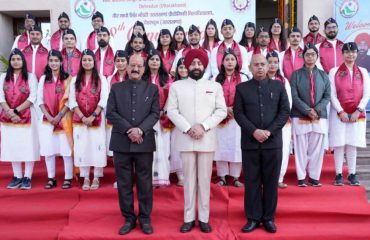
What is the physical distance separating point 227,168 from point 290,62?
5.56 feet

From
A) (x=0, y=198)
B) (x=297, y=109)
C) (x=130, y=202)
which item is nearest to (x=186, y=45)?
(x=297, y=109)

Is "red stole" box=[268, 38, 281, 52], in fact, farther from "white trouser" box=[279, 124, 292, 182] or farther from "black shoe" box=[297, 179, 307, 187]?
"black shoe" box=[297, 179, 307, 187]

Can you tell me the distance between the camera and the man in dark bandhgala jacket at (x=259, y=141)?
3.76m

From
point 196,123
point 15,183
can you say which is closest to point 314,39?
point 196,123

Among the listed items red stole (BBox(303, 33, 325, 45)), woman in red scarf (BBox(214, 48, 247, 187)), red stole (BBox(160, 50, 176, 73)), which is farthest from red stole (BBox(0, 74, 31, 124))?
red stole (BBox(303, 33, 325, 45))

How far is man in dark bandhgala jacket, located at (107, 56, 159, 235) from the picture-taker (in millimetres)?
3742

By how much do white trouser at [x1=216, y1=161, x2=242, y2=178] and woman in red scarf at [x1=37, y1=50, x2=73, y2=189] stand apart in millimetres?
1765

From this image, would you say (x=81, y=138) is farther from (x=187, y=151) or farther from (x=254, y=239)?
(x=254, y=239)

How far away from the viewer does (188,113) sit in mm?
3756

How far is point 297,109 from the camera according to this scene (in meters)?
4.61

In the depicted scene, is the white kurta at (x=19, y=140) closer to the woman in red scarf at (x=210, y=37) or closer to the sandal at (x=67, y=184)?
the sandal at (x=67, y=184)

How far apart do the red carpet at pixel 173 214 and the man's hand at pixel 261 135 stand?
92cm

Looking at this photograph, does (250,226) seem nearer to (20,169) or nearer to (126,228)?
(126,228)

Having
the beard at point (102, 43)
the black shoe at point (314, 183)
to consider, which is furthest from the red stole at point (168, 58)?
the black shoe at point (314, 183)
